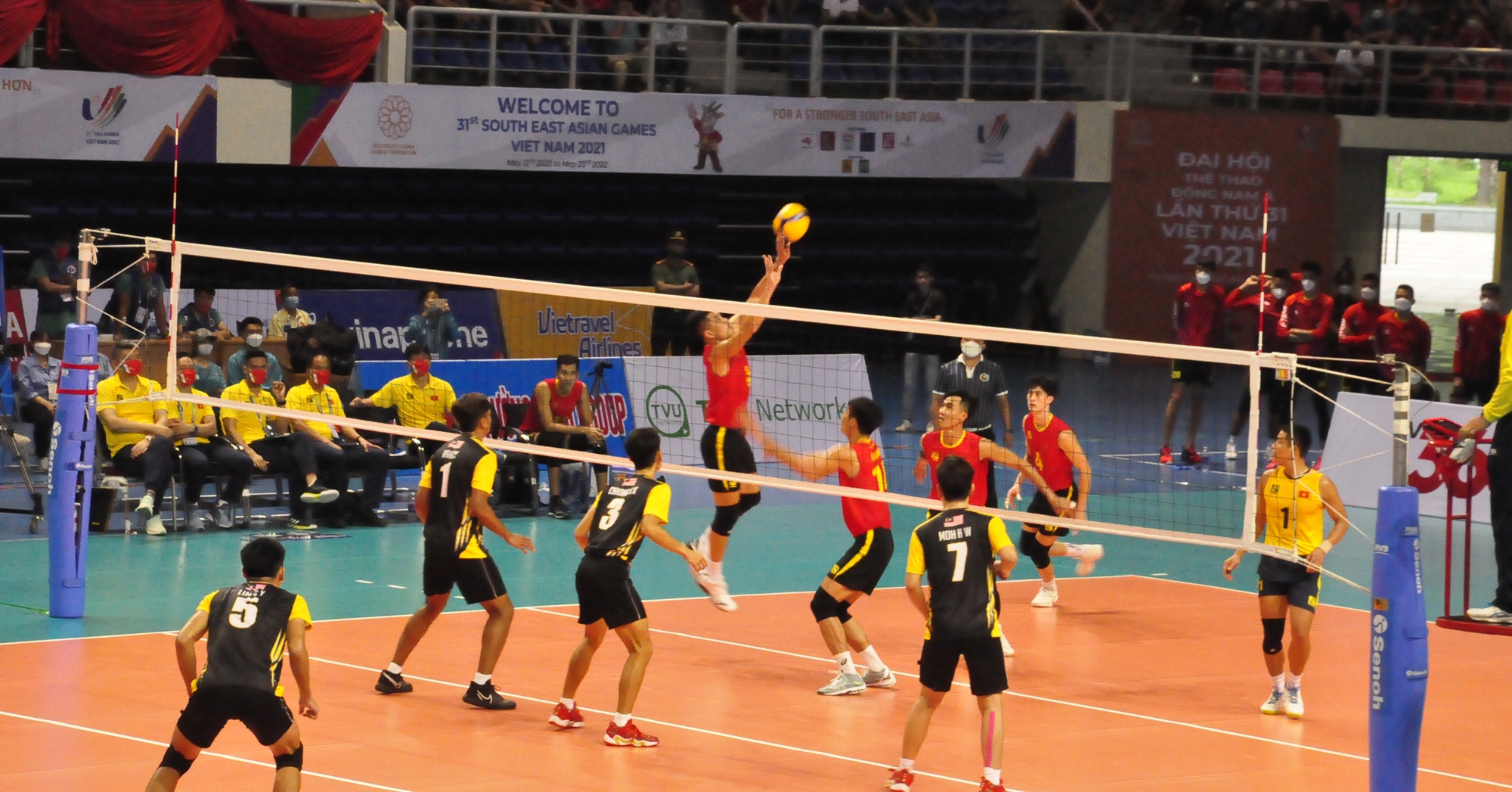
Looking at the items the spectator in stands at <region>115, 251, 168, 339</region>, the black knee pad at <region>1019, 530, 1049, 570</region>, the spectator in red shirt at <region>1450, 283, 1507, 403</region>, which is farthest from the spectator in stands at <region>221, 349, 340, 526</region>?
the spectator in red shirt at <region>1450, 283, 1507, 403</region>

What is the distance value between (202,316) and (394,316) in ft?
14.5

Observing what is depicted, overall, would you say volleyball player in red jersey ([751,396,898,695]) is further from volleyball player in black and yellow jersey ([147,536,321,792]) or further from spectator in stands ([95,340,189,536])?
spectator in stands ([95,340,189,536])

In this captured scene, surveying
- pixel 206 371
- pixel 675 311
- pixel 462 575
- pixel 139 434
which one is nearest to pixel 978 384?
pixel 206 371

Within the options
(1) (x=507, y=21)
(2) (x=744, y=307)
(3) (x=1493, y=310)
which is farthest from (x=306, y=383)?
(3) (x=1493, y=310)

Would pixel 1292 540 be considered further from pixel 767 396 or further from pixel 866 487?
pixel 767 396

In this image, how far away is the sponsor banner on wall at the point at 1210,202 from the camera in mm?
28188

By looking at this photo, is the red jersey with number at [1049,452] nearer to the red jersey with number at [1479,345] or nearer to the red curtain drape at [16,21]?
→ the red jersey with number at [1479,345]

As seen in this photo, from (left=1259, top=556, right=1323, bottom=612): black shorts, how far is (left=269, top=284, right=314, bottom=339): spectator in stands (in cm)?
1155

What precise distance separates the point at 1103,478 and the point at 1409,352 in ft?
13.2

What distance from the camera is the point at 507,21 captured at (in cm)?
2520

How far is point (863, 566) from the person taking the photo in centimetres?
1047

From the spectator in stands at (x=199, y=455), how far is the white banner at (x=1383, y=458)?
1009cm

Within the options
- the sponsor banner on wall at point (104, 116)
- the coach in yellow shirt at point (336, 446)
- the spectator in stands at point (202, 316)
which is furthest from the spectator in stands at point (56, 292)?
the coach in yellow shirt at point (336, 446)

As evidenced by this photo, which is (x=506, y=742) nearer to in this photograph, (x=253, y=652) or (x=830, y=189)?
(x=253, y=652)
